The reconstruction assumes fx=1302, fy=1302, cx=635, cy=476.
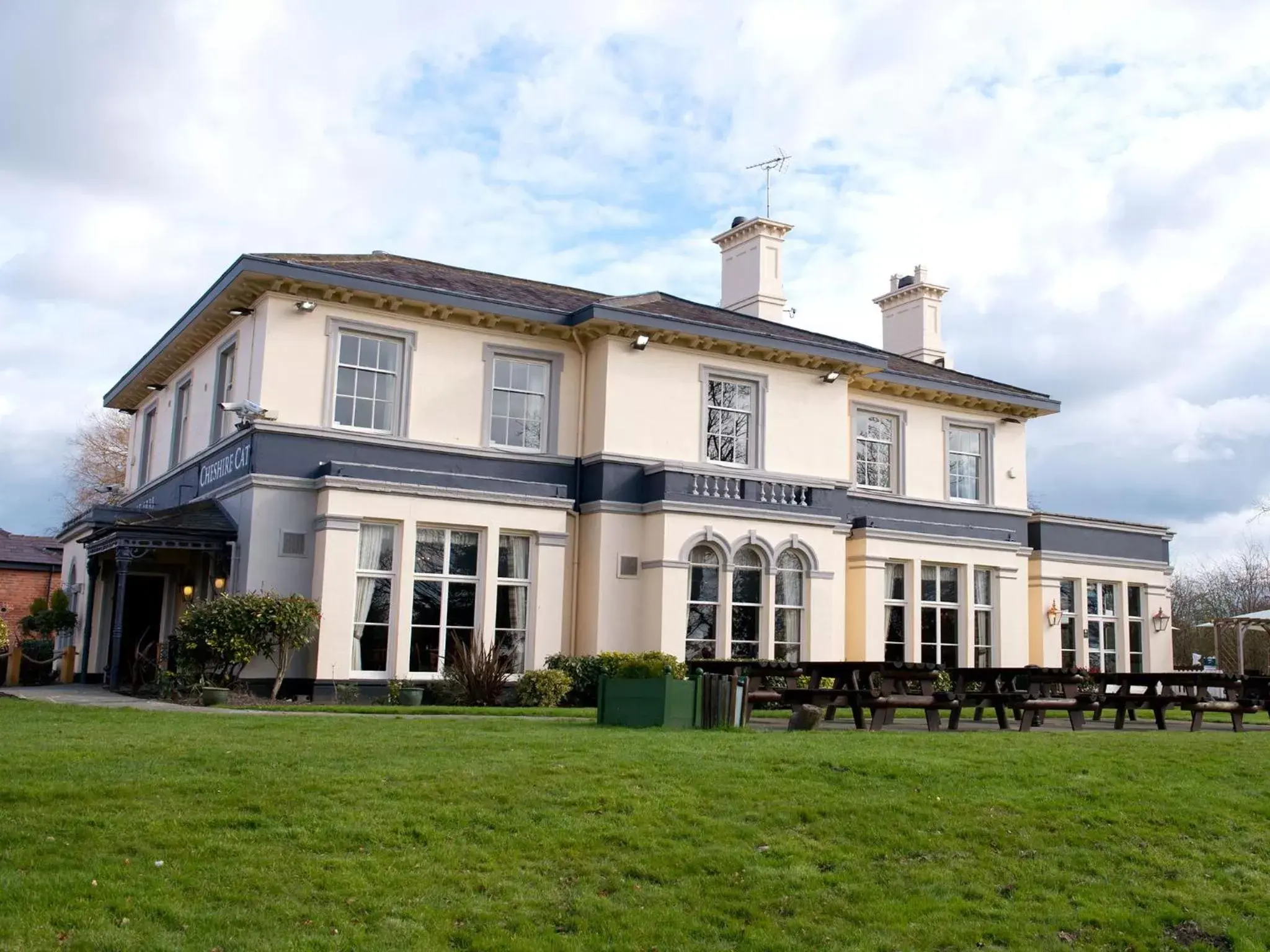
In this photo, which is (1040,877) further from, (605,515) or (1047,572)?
(1047,572)

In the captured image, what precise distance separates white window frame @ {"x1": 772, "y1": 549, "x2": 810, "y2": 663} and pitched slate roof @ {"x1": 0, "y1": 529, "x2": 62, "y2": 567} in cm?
2176

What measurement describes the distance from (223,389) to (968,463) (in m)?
14.7

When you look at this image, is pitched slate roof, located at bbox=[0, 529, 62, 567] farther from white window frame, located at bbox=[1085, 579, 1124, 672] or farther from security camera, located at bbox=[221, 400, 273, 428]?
white window frame, located at bbox=[1085, 579, 1124, 672]

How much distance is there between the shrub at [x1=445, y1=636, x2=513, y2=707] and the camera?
18.9 meters

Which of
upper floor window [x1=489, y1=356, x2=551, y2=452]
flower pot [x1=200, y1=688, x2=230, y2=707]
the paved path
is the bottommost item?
the paved path

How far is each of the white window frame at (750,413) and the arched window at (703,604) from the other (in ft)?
5.74

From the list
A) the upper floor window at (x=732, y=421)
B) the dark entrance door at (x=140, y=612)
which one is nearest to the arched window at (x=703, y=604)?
the upper floor window at (x=732, y=421)

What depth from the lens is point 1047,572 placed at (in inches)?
1072

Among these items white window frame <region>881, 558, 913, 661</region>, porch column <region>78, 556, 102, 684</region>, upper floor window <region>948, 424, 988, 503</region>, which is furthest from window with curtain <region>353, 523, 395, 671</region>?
upper floor window <region>948, 424, 988, 503</region>

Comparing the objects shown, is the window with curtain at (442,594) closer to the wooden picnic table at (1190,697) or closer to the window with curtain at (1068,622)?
the wooden picnic table at (1190,697)

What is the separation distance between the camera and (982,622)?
25641 millimetres

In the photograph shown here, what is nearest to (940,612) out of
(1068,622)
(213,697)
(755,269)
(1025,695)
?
(1068,622)

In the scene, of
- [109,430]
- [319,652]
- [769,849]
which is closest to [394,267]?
[319,652]

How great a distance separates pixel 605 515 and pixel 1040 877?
518 inches
